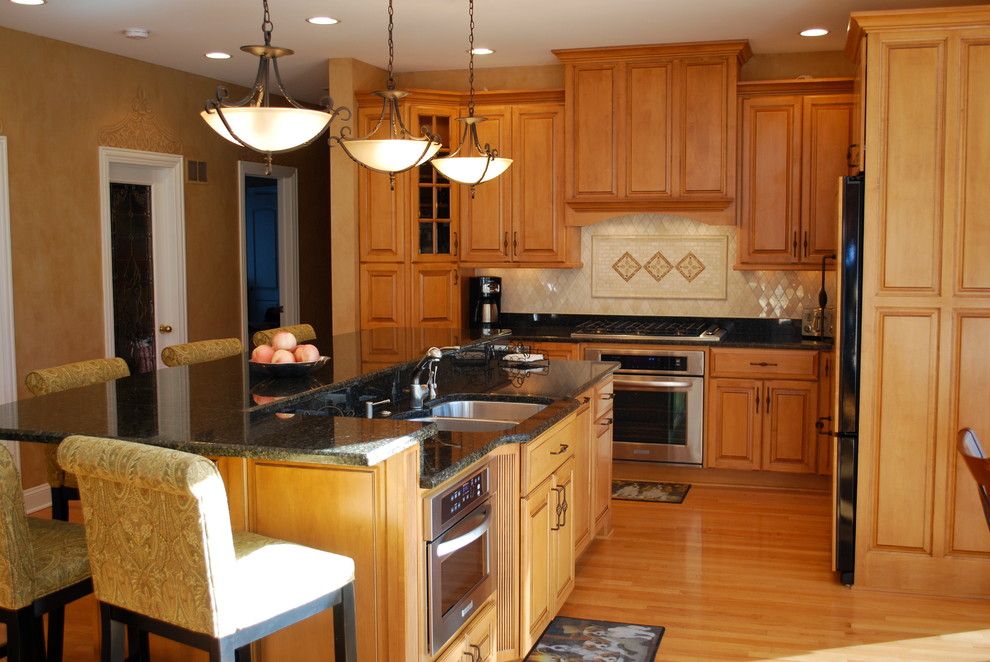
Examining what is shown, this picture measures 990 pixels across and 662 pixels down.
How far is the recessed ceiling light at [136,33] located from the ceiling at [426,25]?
39mm

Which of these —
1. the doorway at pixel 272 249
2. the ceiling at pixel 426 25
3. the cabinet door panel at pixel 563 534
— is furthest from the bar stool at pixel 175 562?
the doorway at pixel 272 249

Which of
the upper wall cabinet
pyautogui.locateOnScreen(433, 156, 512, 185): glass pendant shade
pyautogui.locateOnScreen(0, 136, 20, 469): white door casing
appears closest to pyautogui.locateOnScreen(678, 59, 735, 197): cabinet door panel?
the upper wall cabinet

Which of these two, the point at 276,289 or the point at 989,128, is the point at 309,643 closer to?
the point at 989,128

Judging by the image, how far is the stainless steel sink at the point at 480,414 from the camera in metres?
3.90

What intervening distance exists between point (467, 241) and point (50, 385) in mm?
3425

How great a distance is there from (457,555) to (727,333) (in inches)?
148

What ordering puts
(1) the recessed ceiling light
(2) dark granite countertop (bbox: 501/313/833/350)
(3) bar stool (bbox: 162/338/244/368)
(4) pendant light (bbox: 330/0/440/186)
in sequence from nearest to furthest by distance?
(4) pendant light (bbox: 330/0/440/186) → (3) bar stool (bbox: 162/338/244/368) → (1) the recessed ceiling light → (2) dark granite countertop (bbox: 501/313/833/350)

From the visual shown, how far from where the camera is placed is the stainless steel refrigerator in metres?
4.18

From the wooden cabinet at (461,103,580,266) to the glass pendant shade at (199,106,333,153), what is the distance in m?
3.45

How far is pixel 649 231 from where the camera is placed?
21.8ft

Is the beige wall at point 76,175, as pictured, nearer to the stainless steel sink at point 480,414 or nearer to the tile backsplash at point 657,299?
the tile backsplash at point 657,299

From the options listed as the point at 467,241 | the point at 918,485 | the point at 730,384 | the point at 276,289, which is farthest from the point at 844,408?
the point at 276,289

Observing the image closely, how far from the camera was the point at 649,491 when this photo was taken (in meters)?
5.91

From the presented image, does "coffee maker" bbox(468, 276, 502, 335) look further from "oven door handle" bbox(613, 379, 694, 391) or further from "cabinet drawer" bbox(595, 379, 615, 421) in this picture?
"cabinet drawer" bbox(595, 379, 615, 421)
